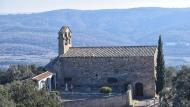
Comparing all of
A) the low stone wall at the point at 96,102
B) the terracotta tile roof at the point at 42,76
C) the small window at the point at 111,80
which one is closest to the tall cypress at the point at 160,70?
the small window at the point at 111,80

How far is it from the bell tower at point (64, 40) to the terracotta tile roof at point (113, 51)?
528mm

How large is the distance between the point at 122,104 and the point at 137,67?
6.42 meters

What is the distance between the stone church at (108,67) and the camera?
1951 inches

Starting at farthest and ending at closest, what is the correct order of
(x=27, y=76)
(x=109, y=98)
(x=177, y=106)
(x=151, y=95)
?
(x=27, y=76) → (x=151, y=95) → (x=109, y=98) → (x=177, y=106)

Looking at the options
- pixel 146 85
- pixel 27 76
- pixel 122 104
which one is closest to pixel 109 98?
pixel 122 104

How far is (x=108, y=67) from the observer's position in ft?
166

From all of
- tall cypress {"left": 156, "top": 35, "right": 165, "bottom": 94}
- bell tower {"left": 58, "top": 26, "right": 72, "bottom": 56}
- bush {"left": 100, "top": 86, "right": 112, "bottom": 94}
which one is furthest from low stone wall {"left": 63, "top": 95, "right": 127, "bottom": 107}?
bell tower {"left": 58, "top": 26, "right": 72, "bottom": 56}

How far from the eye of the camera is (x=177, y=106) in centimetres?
2948

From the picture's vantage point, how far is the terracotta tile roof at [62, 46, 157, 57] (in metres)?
Result: 50.1

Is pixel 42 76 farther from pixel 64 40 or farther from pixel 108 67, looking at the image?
pixel 108 67

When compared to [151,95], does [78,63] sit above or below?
above

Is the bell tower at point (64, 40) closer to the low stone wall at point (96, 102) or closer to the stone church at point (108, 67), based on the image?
the stone church at point (108, 67)

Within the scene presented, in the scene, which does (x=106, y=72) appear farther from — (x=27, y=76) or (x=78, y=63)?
(x=27, y=76)

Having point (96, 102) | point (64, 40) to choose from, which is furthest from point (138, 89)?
point (64, 40)
